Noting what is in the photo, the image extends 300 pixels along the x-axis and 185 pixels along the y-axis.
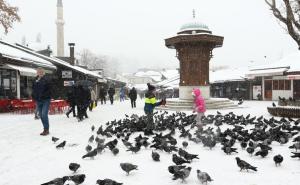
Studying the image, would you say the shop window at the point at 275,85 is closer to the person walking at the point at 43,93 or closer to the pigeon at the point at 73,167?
the person walking at the point at 43,93

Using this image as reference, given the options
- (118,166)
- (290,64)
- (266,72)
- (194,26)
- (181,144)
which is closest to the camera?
(118,166)

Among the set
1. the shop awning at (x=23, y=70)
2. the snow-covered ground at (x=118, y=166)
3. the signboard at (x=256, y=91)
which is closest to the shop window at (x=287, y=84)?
the signboard at (x=256, y=91)

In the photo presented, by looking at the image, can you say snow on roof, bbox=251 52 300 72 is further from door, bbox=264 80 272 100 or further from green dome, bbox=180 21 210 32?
green dome, bbox=180 21 210 32

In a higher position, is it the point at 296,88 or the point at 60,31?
the point at 60,31

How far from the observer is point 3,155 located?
7379mm

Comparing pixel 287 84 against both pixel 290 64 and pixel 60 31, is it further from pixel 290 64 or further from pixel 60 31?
pixel 60 31

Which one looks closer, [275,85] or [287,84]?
[287,84]

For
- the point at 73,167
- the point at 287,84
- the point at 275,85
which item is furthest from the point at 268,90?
the point at 73,167

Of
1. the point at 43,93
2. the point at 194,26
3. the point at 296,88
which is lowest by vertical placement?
the point at 43,93

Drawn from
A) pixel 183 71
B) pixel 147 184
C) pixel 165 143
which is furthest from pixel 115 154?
pixel 183 71

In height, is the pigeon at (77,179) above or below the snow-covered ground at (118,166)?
above

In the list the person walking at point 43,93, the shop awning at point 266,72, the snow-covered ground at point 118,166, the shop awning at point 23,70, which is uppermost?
the shop awning at point 266,72

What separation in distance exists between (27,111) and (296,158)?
15155 mm

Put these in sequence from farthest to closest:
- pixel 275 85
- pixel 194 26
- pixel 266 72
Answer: pixel 275 85 < pixel 266 72 < pixel 194 26
